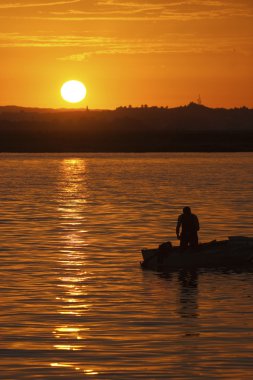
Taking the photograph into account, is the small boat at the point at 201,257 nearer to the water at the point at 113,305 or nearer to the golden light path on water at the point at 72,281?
the water at the point at 113,305

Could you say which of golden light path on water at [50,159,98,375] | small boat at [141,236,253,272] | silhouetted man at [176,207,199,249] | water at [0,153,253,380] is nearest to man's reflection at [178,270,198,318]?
water at [0,153,253,380]

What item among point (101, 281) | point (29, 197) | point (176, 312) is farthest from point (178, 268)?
point (29, 197)

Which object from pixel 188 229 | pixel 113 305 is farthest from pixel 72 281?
pixel 113 305

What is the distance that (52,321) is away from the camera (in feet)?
81.2

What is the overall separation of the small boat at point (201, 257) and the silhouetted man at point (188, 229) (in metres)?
0.22

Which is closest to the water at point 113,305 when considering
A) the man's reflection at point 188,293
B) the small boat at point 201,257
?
the man's reflection at point 188,293

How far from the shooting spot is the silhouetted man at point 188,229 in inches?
1336

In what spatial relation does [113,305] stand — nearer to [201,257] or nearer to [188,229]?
[188,229]

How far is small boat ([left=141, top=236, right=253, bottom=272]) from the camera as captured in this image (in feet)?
113

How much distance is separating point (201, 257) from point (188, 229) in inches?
42.4

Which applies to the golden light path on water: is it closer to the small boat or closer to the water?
the water

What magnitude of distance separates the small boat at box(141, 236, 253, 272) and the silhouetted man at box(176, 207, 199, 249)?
215 mm

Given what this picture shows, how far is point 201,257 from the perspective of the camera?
3444 cm

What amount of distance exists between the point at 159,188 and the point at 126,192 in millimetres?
7429
